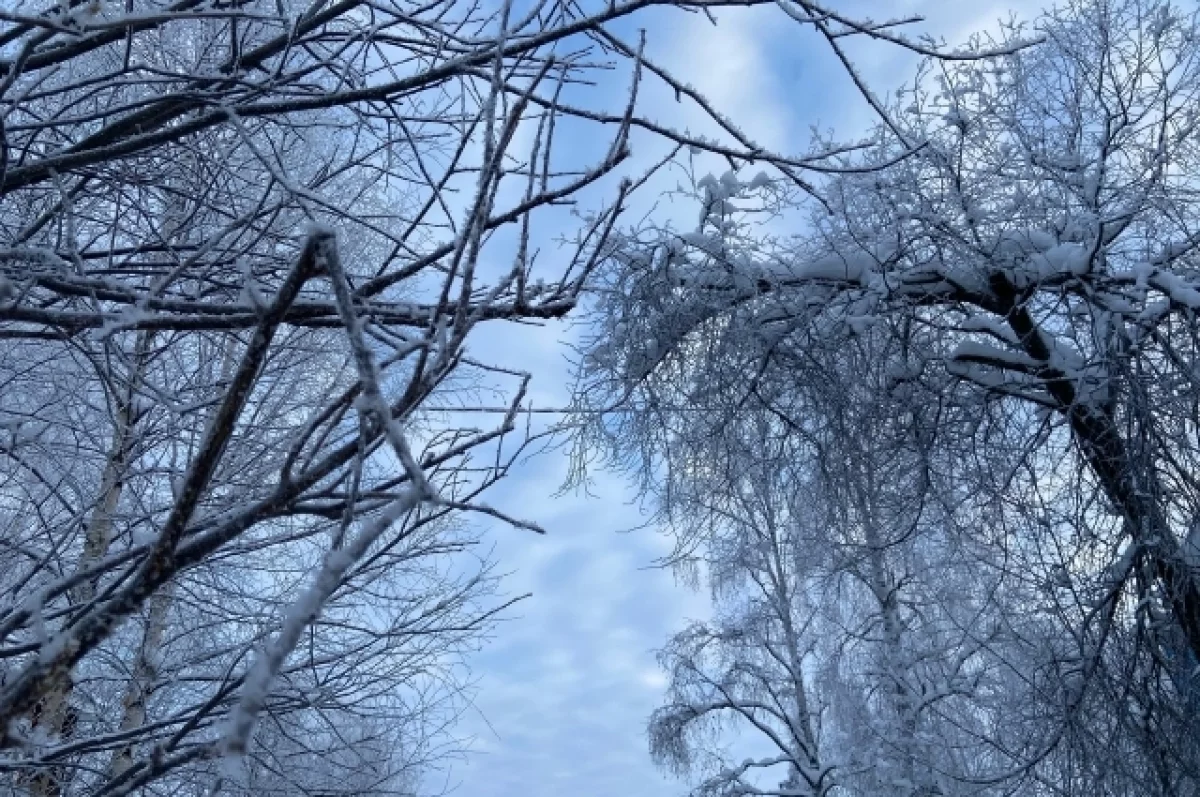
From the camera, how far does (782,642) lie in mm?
11664

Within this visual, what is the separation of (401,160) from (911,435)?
3.19 metres

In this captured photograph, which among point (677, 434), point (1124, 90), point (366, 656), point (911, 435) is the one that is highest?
point (1124, 90)

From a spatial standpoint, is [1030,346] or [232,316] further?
[1030,346]

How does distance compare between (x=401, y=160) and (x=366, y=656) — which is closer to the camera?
(x=401, y=160)

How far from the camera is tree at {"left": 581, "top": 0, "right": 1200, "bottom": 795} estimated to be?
14.1ft

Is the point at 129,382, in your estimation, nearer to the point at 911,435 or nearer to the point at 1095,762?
the point at 911,435

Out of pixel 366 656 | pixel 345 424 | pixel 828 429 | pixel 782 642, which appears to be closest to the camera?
pixel 366 656

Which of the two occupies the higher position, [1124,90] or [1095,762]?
[1124,90]

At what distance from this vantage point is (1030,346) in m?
4.62

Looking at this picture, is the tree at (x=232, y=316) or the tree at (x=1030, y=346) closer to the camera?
the tree at (x=232, y=316)

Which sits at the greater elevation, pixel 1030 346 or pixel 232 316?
pixel 1030 346

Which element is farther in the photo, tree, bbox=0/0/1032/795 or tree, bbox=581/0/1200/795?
tree, bbox=581/0/1200/795

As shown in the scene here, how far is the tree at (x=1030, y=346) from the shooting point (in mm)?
4285

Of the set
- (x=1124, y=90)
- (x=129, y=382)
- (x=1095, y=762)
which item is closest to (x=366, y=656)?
(x=129, y=382)
